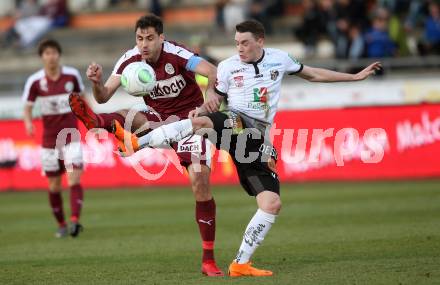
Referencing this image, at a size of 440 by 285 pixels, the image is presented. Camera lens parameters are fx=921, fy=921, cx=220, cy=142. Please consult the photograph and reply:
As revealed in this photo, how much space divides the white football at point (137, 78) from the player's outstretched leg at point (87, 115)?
0.37 meters

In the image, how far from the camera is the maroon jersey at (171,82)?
31.8ft

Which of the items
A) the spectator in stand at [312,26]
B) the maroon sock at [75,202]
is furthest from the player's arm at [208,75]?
the spectator in stand at [312,26]

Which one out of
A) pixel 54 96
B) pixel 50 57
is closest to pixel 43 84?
pixel 54 96

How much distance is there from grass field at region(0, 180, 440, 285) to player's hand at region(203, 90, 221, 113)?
5.40 ft

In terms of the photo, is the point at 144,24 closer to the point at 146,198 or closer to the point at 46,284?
the point at 46,284

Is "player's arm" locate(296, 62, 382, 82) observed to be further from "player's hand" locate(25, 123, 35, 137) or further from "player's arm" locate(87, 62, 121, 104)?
"player's hand" locate(25, 123, 35, 137)

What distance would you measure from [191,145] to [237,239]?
287 cm

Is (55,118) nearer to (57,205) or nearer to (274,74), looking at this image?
(57,205)

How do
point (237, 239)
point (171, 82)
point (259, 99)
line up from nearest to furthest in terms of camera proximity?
point (259, 99) < point (171, 82) < point (237, 239)

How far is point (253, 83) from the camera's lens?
912 centimetres

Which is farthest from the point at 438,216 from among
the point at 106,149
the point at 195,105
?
the point at 106,149

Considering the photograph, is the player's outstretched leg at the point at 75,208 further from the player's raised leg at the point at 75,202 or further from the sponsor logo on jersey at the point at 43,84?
the sponsor logo on jersey at the point at 43,84

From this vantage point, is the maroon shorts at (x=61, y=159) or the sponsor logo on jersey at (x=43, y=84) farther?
the sponsor logo on jersey at (x=43, y=84)

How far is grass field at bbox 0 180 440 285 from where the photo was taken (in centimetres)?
906
